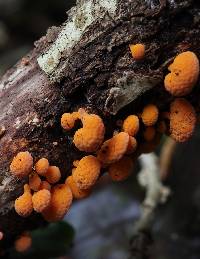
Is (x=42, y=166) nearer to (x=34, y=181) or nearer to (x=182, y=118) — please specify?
(x=34, y=181)

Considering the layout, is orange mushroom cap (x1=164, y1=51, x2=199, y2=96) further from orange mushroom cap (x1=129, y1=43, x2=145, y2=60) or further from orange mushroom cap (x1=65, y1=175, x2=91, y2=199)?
orange mushroom cap (x1=65, y1=175, x2=91, y2=199)

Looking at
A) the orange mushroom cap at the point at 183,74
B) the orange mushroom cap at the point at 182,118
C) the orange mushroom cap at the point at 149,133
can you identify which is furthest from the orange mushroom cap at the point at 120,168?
the orange mushroom cap at the point at 183,74

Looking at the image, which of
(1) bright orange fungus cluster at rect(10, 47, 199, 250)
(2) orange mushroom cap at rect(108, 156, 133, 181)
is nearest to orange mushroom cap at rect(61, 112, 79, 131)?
(1) bright orange fungus cluster at rect(10, 47, 199, 250)

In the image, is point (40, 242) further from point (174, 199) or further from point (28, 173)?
point (174, 199)

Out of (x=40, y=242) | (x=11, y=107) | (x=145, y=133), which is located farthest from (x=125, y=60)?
(x=40, y=242)

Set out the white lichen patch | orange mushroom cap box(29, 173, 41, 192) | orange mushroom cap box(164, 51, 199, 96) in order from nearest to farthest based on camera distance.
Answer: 1. orange mushroom cap box(164, 51, 199, 96)
2. the white lichen patch
3. orange mushroom cap box(29, 173, 41, 192)

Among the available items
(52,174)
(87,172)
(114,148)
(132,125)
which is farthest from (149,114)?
(52,174)
